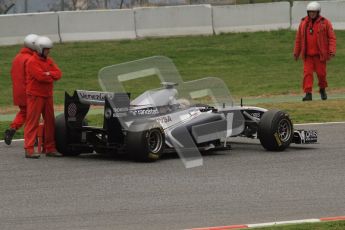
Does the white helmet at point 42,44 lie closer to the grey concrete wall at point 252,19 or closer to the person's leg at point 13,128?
the person's leg at point 13,128

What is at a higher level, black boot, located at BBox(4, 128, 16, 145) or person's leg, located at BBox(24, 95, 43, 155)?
person's leg, located at BBox(24, 95, 43, 155)

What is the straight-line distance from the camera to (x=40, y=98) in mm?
13766

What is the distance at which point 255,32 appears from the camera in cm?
2902

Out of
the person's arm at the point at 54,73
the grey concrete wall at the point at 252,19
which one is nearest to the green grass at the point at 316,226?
the person's arm at the point at 54,73

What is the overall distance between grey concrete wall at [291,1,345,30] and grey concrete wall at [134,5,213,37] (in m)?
2.25

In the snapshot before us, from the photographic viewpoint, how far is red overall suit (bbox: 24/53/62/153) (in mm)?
13586

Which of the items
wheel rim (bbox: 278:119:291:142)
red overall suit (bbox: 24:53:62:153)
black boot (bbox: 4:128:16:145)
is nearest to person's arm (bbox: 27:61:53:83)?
red overall suit (bbox: 24:53:62:153)

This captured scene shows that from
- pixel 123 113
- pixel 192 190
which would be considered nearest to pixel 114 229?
pixel 192 190

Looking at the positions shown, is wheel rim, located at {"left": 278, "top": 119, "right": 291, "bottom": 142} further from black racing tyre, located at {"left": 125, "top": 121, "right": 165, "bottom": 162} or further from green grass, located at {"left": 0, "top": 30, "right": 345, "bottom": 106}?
green grass, located at {"left": 0, "top": 30, "right": 345, "bottom": 106}

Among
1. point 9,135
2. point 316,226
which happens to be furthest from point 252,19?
point 316,226

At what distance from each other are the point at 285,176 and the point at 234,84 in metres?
12.1

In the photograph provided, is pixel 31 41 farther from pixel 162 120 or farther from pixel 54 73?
pixel 162 120

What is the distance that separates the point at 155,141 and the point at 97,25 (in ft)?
49.3

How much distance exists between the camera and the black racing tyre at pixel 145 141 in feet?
42.0
